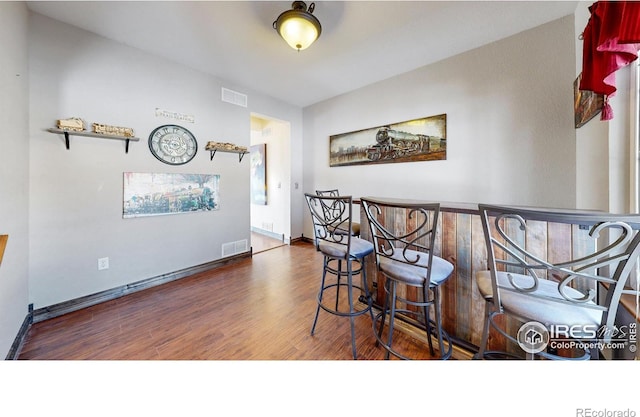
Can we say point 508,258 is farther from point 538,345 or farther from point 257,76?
point 257,76

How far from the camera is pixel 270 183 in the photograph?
4734mm

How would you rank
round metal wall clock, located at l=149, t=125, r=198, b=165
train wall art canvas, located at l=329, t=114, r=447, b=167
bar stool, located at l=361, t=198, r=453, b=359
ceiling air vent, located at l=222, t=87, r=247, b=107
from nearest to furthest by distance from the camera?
bar stool, located at l=361, t=198, r=453, b=359 → round metal wall clock, located at l=149, t=125, r=198, b=165 → train wall art canvas, located at l=329, t=114, r=447, b=167 → ceiling air vent, located at l=222, t=87, r=247, b=107

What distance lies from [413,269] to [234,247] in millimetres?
2812

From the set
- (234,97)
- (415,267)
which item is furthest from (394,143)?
(234,97)

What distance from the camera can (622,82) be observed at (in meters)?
1.23

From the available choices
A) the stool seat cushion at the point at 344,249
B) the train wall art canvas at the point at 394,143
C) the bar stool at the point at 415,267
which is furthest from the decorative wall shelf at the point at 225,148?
the bar stool at the point at 415,267

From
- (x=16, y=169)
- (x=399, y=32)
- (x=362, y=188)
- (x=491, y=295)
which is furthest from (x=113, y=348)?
(x=399, y=32)

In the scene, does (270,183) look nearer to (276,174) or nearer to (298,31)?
(276,174)

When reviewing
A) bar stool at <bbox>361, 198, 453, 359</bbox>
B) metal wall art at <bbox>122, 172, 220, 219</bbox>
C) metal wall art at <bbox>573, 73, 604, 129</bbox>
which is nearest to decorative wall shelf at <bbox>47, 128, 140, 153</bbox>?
metal wall art at <bbox>122, 172, 220, 219</bbox>

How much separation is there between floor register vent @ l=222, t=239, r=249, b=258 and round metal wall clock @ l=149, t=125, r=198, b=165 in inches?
51.6

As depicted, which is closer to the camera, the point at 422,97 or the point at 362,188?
the point at 422,97

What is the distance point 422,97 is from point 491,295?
8.87 ft

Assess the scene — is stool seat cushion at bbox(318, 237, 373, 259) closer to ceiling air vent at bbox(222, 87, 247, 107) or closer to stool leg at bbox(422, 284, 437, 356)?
stool leg at bbox(422, 284, 437, 356)

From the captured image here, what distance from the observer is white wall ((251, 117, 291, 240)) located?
4.32m
